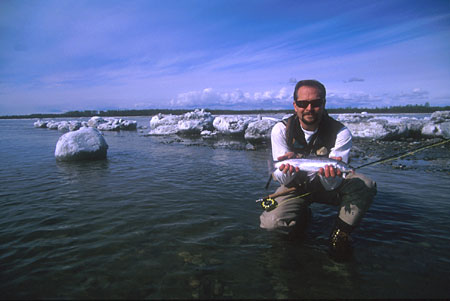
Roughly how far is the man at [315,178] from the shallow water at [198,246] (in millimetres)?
392

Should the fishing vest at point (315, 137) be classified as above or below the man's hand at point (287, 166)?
above

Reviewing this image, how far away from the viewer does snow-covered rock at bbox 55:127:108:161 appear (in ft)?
41.1

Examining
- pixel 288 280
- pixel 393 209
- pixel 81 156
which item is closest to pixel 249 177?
pixel 393 209

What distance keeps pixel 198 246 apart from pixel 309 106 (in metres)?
3.27

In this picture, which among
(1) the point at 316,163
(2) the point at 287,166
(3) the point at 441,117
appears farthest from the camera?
(3) the point at 441,117

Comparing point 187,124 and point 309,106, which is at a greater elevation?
point 309,106

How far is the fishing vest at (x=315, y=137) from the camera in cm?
462

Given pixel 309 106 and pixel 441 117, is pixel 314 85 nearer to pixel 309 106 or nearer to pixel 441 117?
pixel 309 106

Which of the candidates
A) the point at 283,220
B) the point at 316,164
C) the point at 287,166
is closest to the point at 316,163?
the point at 316,164

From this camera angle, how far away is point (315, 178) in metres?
4.74

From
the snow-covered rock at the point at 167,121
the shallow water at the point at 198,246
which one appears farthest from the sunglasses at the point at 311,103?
the snow-covered rock at the point at 167,121

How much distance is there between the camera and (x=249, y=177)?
9.66m

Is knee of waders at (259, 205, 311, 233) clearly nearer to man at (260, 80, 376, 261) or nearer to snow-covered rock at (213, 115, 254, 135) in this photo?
man at (260, 80, 376, 261)

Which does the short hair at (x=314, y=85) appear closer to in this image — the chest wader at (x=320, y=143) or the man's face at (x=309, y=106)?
the man's face at (x=309, y=106)
